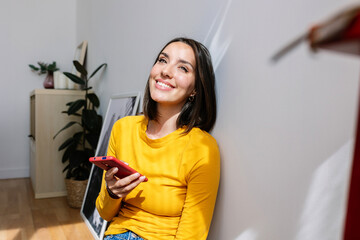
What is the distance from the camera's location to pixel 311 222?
850 mm

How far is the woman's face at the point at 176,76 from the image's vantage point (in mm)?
1306

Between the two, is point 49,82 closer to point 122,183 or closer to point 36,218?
point 36,218

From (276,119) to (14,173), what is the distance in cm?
420

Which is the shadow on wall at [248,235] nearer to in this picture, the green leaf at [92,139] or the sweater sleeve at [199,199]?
the sweater sleeve at [199,199]

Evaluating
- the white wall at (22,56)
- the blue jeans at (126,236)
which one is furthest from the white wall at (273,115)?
the white wall at (22,56)

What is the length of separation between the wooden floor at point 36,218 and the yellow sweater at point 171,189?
1.29m

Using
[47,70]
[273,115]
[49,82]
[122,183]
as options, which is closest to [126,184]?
[122,183]

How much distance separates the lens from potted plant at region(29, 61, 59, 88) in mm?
3879

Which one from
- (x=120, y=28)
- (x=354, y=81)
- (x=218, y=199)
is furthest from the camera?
(x=120, y=28)

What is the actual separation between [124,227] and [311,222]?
78 cm

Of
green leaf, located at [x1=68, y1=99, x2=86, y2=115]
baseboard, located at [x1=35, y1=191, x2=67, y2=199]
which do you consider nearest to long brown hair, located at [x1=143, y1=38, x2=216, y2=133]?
green leaf, located at [x1=68, y1=99, x2=86, y2=115]

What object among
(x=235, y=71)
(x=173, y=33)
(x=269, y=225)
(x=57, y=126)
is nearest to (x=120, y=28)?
(x=173, y=33)

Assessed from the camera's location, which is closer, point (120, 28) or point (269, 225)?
point (269, 225)

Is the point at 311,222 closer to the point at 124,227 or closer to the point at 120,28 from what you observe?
the point at 124,227
